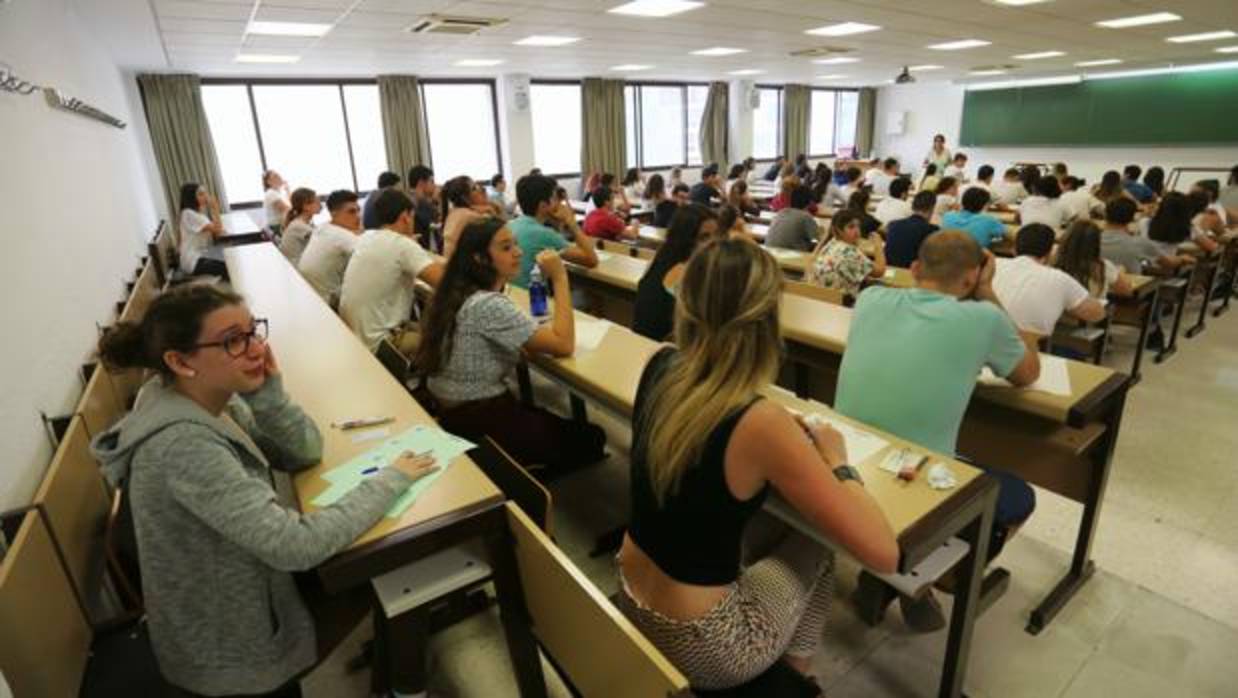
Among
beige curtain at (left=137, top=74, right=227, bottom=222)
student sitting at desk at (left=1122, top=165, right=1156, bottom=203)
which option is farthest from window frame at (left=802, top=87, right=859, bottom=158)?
beige curtain at (left=137, top=74, right=227, bottom=222)

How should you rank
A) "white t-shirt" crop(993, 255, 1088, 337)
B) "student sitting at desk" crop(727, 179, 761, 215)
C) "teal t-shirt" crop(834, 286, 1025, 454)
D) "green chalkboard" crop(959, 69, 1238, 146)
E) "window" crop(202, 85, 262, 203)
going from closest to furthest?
"teal t-shirt" crop(834, 286, 1025, 454), "white t-shirt" crop(993, 255, 1088, 337), "student sitting at desk" crop(727, 179, 761, 215), "window" crop(202, 85, 262, 203), "green chalkboard" crop(959, 69, 1238, 146)

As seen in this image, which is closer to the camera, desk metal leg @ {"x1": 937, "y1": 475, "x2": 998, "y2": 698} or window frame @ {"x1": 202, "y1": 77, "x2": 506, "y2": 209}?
desk metal leg @ {"x1": 937, "y1": 475, "x2": 998, "y2": 698}

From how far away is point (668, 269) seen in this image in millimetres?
2773

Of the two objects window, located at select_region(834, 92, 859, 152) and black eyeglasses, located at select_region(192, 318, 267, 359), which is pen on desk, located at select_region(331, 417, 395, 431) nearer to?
black eyeglasses, located at select_region(192, 318, 267, 359)

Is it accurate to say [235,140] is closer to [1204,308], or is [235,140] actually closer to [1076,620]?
[1076,620]

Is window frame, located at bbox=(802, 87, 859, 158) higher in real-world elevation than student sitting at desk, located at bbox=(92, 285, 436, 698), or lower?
higher

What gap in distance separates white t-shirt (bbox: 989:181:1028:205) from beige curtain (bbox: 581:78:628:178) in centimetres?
617

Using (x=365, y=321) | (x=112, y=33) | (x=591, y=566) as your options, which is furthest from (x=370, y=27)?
(x=591, y=566)

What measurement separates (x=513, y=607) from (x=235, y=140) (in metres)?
9.77

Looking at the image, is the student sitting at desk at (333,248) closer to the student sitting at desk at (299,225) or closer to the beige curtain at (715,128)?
the student sitting at desk at (299,225)

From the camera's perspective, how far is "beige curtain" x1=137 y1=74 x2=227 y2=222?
25.8 feet

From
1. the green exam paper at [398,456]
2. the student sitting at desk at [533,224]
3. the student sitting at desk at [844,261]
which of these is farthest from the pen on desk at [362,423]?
the student sitting at desk at [844,261]

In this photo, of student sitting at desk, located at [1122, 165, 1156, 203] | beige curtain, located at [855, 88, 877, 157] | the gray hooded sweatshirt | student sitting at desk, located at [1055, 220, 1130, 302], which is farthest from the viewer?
beige curtain, located at [855, 88, 877, 157]

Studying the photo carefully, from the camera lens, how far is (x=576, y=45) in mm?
6914
